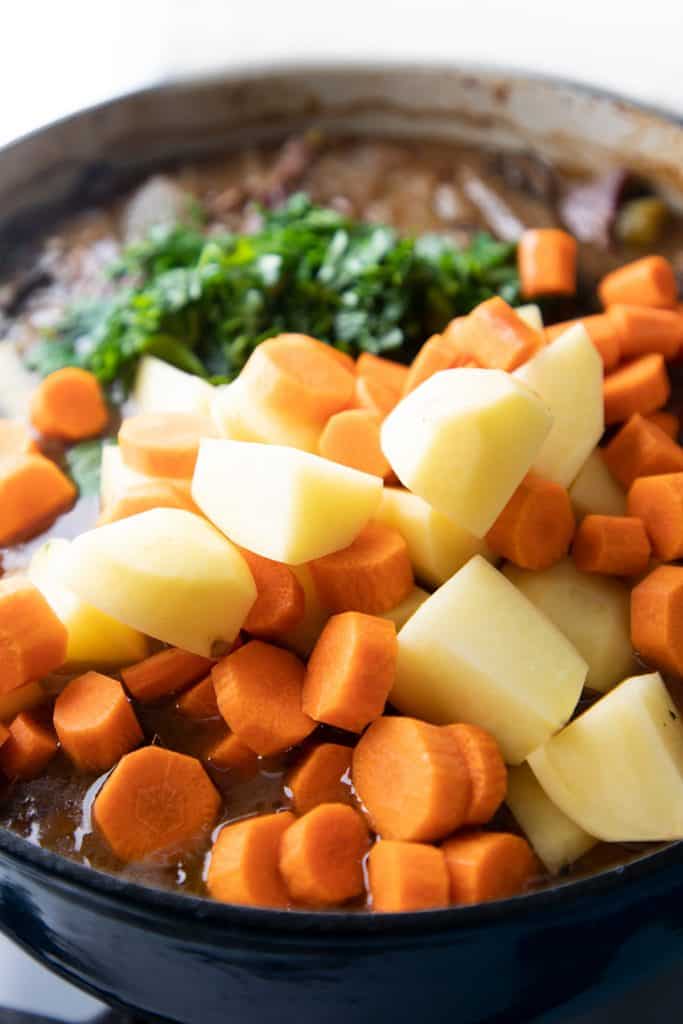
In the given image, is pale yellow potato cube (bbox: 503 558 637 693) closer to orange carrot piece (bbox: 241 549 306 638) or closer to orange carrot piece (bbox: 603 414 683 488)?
orange carrot piece (bbox: 603 414 683 488)

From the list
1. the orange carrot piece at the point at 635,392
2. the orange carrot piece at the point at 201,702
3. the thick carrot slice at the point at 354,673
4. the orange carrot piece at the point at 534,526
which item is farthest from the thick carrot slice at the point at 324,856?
the orange carrot piece at the point at 635,392

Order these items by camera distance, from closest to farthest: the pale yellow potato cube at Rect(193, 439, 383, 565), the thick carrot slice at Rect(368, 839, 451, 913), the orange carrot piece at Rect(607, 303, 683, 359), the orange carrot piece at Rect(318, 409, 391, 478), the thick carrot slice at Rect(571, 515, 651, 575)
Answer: the thick carrot slice at Rect(368, 839, 451, 913) < the pale yellow potato cube at Rect(193, 439, 383, 565) < the thick carrot slice at Rect(571, 515, 651, 575) < the orange carrot piece at Rect(318, 409, 391, 478) < the orange carrot piece at Rect(607, 303, 683, 359)

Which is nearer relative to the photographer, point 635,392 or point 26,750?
point 26,750

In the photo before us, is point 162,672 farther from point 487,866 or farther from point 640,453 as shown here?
point 640,453

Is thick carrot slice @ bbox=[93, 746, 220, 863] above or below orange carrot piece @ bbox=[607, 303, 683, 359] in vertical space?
below

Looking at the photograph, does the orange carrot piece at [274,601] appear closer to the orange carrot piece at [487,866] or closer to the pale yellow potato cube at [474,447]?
the pale yellow potato cube at [474,447]

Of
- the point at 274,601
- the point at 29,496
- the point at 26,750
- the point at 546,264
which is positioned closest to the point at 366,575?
the point at 274,601

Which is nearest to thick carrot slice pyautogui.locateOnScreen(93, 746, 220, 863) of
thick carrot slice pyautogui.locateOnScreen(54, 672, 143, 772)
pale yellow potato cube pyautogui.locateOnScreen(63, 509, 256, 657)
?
thick carrot slice pyautogui.locateOnScreen(54, 672, 143, 772)
